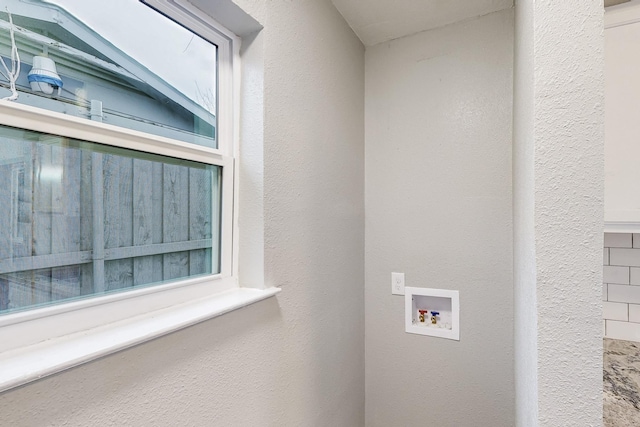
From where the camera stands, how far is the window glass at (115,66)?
0.65m

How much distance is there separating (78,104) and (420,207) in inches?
62.0

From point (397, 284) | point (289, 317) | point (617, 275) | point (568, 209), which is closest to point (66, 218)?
point (289, 317)

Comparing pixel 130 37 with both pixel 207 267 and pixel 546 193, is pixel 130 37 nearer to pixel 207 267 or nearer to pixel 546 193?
pixel 207 267

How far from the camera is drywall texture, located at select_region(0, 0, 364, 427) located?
668mm

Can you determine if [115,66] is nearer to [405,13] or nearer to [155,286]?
[155,286]

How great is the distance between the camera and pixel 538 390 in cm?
67

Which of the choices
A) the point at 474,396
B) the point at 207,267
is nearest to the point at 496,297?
the point at 474,396

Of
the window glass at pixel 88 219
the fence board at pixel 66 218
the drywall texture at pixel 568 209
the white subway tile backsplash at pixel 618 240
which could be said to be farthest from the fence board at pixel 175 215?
the white subway tile backsplash at pixel 618 240

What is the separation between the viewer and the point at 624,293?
1595 mm

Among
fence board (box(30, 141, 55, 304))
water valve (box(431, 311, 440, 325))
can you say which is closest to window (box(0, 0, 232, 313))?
fence board (box(30, 141, 55, 304))

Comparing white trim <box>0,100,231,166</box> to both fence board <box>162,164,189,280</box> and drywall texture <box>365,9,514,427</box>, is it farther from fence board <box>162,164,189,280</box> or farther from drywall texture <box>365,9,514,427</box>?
drywall texture <box>365,9,514,427</box>

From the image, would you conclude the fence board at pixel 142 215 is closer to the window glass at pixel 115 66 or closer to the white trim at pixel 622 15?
the window glass at pixel 115 66

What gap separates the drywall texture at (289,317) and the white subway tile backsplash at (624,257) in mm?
1268

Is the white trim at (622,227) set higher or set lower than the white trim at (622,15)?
lower
